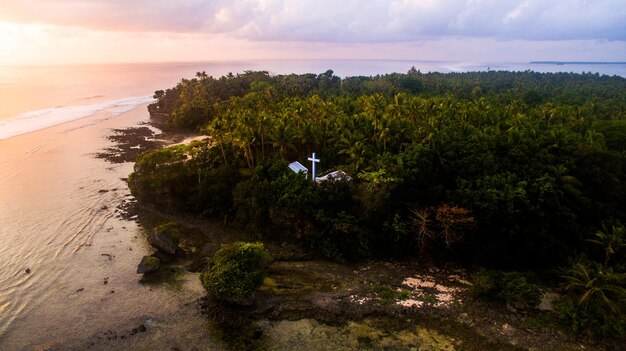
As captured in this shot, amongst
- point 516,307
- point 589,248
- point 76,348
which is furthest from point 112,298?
point 589,248

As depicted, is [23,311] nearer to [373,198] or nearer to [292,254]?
[292,254]

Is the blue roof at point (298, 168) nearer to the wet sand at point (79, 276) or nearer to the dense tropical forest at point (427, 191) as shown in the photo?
the dense tropical forest at point (427, 191)

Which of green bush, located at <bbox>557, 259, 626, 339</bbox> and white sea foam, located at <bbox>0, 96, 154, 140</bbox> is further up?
white sea foam, located at <bbox>0, 96, 154, 140</bbox>

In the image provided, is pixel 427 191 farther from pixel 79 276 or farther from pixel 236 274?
pixel 79 276

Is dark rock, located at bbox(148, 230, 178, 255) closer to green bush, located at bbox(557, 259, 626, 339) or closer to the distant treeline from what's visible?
the distant treeline

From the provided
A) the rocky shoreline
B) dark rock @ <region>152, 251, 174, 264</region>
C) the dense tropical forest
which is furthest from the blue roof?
dark rock @ <region>152, 251, 174, 264</region>

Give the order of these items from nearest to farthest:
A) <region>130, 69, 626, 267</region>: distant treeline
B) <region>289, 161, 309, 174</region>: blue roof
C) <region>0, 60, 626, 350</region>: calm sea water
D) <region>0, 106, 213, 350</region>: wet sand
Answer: <region>0, 106, 213, 350</region>: wet sand < <region>0, 60, 626, 350</region>: calm sea water < <region>130, 69, 626, 267</region>: distant treeline < <region>289, 161, 309, 174</region>: blue roof
